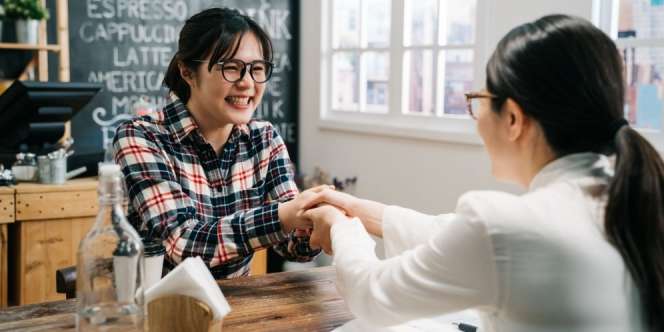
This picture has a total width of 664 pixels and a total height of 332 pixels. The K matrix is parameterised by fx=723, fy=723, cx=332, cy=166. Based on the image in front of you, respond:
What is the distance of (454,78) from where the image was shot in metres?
3.54

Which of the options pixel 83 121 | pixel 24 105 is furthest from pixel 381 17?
pixel 24 105

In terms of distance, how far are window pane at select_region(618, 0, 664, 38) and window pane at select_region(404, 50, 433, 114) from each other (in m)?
1.06

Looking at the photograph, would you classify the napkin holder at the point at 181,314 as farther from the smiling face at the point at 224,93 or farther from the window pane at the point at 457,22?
the window pane at the point at 457,22

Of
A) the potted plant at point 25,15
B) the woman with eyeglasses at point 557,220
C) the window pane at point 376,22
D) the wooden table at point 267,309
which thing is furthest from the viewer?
the window pane at point 376,22

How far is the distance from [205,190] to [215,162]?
0.30 ft

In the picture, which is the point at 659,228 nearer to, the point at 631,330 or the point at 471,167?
the point at 631,330

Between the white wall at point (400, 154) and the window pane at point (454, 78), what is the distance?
0.22 meters

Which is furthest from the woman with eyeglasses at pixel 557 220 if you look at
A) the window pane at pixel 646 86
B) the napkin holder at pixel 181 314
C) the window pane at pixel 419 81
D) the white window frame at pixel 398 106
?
the window pane at pixel 419 81

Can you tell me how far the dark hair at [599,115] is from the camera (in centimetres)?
94

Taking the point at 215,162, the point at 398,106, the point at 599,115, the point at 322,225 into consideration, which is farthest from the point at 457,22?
the point at 599,115

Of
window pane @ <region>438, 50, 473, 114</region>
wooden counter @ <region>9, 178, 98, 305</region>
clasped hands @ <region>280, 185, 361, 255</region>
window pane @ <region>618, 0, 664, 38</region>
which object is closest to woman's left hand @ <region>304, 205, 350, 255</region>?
clasped hands @ <region>280, 185, 361, 255</region>

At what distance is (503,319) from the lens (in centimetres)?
97

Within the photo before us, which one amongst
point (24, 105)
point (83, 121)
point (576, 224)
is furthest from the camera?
point (83, 121)

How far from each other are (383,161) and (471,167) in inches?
26.5
